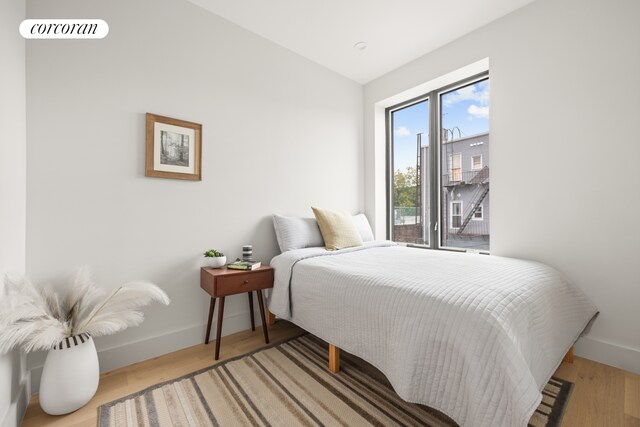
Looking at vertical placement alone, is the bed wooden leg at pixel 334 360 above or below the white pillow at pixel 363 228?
below

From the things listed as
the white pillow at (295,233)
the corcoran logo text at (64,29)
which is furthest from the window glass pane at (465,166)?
the corcoran logo text at (64,29)

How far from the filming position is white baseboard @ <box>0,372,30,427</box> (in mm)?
1235

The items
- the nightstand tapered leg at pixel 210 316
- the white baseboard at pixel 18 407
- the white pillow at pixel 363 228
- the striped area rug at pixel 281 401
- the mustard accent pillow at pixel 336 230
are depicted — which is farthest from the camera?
the white pillow at pixel 363 228

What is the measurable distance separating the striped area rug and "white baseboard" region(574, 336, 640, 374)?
1.63 feet

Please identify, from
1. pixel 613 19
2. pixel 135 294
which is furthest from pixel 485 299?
pixel 613 19

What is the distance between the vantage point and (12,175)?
1.40m

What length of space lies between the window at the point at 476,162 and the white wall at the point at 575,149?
0.33m

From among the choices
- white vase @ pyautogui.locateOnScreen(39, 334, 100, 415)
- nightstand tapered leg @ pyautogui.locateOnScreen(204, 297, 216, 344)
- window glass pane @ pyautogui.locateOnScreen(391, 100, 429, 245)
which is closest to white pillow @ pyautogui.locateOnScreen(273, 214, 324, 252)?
nightstand tapered leg @ pyautogui.locateOnScreen(204, 297, 216, 344)

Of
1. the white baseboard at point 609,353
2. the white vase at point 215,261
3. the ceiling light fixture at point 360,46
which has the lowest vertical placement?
the white baseboard at point 609,353

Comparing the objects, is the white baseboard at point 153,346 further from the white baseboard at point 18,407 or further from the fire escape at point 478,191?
the fire escape at point 478,191

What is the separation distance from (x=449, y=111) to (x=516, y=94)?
2.62 feet

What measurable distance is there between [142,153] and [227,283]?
1.09 metres

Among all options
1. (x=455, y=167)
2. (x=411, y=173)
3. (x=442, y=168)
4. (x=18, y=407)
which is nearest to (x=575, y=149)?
(x=455, y=167)

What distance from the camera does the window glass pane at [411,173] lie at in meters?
3.32
